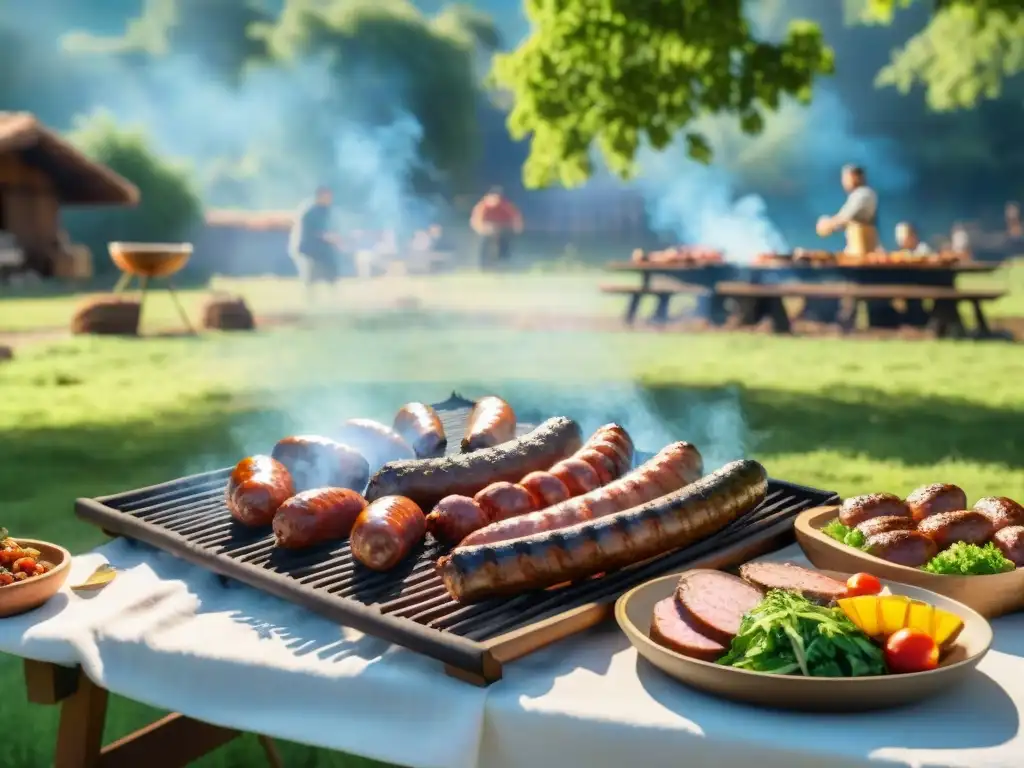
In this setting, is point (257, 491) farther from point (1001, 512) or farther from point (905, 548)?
point (1001, 512)

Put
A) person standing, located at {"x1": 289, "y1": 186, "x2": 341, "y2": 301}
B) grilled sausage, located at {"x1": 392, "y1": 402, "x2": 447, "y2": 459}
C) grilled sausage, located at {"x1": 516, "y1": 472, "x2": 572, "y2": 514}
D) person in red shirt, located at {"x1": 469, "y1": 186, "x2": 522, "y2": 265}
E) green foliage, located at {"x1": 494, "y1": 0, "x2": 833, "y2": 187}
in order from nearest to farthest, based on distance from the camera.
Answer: grilled sausage, located at {"x1": 516, "y1": 472, "x2": 572, "y2": 514} → grilled sausage, located at {"x1": 392, "y1": 402, "x2": 447, "y2": 459} → green foliage, located at {"x1": 494, "y1": 0, "x2": 833, "y2": 187} → person standing, located at {"x1": 289, "y1": 186, "x2": 341, "y2": 301} → person in red shirt, located at {"x1": 469, "y1": 186, "x2": 522, "y2": 265}

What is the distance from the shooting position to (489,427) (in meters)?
3.17

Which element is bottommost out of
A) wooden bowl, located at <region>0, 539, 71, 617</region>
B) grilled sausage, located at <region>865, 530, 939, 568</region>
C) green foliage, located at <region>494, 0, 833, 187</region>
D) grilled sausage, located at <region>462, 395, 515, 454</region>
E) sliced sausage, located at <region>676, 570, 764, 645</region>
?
wooden bowl, located at <region>0, 539, 71, 617</region>

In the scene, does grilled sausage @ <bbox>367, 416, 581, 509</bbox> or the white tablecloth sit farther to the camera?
grilled sausage @ <bbox>367, 416, 581, 509</bbox>

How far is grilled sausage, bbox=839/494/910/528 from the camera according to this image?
2320 millimetres

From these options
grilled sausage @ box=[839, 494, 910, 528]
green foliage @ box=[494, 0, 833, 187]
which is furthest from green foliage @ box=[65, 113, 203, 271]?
grilled sausage @ box=[839, 494, 910, 528]

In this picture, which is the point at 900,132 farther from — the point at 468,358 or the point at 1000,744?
the point at 1000,744

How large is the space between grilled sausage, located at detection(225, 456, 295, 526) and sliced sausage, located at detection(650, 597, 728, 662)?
1.02 m

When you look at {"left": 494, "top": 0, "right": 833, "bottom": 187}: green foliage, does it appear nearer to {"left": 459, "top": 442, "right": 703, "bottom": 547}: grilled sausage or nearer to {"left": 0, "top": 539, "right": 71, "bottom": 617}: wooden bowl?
{"left": 459, "top": 442, "right": 703, "bottom": 547}: grilled sausage

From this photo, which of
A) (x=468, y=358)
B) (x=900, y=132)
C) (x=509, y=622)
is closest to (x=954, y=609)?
(x=509, y=622)

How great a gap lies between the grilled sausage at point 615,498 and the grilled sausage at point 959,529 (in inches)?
22.1

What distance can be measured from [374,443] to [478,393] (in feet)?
24.7

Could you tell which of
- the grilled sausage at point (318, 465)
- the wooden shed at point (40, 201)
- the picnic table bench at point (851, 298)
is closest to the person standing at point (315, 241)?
the wooden shed at point (40, 201)

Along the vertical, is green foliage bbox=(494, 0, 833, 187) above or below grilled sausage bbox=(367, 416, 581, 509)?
above
